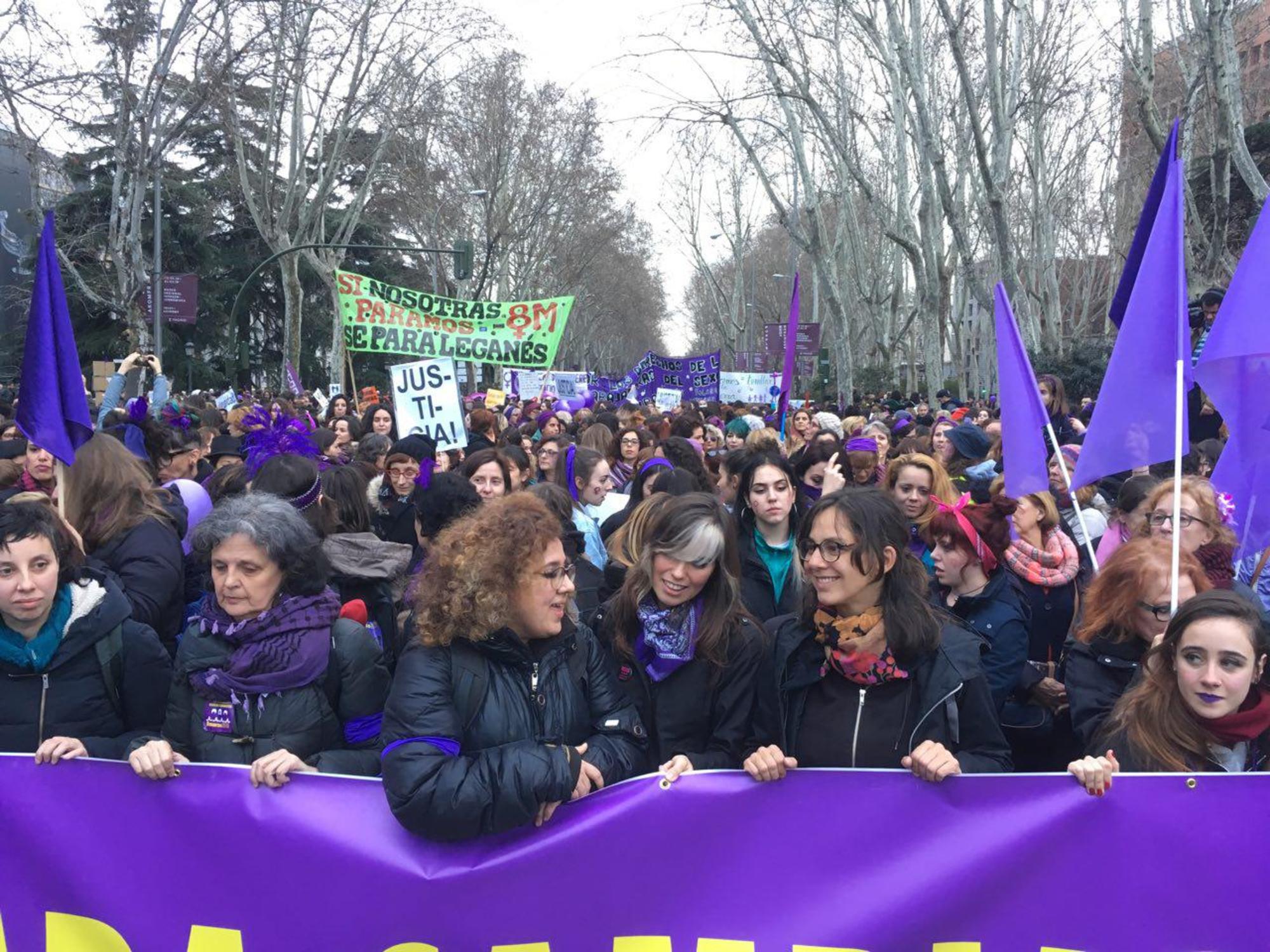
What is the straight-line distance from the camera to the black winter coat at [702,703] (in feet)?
9.99

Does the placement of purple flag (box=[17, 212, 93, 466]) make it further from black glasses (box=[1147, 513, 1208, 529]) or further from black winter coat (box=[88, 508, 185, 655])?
black glasses (box=[1147, 513, 1208, 529])

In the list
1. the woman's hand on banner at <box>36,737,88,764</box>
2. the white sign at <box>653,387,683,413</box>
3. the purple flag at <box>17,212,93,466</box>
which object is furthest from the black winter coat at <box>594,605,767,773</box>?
the white sign at <box>653,387,683,413</box>

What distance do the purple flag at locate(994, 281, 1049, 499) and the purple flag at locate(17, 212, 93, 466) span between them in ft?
10.5

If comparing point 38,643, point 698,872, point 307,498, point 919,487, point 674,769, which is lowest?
point 698,872

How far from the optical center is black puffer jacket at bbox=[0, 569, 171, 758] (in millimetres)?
3004

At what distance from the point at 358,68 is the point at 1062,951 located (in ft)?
69.9

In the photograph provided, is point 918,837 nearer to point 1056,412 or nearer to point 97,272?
point 1056,412

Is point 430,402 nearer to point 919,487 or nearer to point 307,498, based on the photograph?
point 307,498

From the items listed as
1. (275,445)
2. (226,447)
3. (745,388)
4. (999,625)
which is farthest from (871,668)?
(745,388)

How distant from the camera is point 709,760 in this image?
294cm

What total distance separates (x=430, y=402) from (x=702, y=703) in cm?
523

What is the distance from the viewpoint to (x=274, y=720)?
9.55ft

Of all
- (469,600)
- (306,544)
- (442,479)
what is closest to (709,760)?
(469,600)

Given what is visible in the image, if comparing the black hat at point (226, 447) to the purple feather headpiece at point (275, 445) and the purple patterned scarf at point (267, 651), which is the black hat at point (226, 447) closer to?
the purple feather headpiece at point (275, 445)
